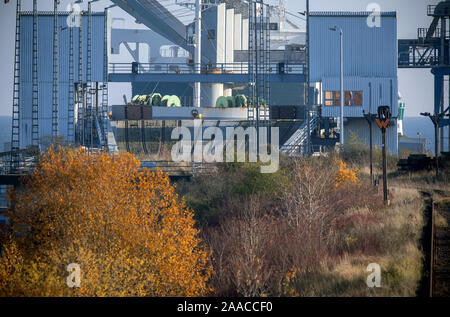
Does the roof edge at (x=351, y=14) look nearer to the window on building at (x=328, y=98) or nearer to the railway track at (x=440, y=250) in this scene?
the window on building at (x=328, y=98)

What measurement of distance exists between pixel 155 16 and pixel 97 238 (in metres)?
44.1

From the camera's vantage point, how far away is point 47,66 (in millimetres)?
56594

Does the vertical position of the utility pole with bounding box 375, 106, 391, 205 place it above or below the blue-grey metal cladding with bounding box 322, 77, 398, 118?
below

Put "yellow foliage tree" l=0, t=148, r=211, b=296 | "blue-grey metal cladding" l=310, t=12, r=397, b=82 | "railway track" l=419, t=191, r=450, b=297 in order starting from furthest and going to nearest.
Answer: "blue-grey metal cladding" l=310, t=12, r=397, b=82
"yellow foliage tree" l=0, t=148, r=211, b=296
"railway track" l=419, t=191, r=450, b=297

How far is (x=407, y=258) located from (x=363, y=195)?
37.0 feet

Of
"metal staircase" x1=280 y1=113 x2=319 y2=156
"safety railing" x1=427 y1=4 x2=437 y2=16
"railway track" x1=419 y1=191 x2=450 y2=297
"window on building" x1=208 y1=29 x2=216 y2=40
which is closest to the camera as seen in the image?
"railway track" x1=419 y1=191 x2=450 y2=297

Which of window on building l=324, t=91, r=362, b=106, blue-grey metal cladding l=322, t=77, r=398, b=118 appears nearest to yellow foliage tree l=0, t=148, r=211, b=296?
window on building l=324, t=91, r=362, b=106

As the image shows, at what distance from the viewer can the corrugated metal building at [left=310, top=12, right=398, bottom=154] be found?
173 ft

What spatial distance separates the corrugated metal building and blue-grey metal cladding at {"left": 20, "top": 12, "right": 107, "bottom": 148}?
1834 cm

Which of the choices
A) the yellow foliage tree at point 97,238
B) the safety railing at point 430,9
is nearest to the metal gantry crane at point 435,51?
the safety railing at point 430,9

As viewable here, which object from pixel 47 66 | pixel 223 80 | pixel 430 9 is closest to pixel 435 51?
pixel 430 9

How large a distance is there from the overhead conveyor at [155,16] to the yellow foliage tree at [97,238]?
97.4 feet

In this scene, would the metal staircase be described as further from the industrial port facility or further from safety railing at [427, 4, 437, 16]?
safety railing at [427, 4, 437, 16]
